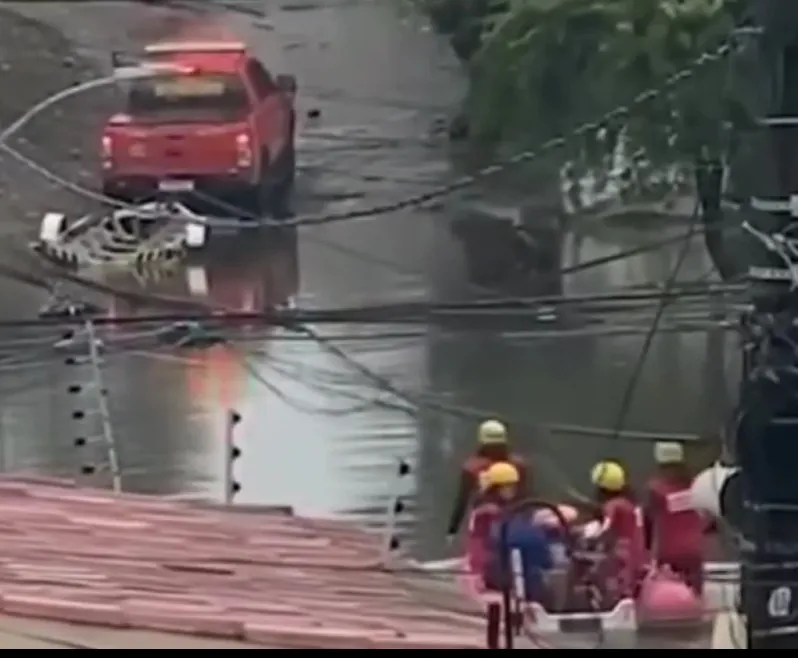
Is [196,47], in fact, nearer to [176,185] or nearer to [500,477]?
[176,185]

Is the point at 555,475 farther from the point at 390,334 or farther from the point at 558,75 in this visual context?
the point at 558,75

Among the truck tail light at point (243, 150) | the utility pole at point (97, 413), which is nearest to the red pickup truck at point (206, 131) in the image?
the truck tail light at point (243, 150)

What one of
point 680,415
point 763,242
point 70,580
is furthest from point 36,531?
point 763,242

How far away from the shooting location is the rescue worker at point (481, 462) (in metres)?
1.38

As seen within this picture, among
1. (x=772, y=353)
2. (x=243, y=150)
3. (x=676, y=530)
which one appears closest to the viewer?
(x=772, y=353)

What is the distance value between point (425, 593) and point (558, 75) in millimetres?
429

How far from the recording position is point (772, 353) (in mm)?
1226

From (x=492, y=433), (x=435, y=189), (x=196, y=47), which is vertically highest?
(x=196, y=47)

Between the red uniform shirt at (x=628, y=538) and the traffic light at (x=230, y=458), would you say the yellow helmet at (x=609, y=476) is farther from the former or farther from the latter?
the traffic light at (x=230, y=458)

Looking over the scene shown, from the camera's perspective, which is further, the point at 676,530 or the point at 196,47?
the point at 196,47

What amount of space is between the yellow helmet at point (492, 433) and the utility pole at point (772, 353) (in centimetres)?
23

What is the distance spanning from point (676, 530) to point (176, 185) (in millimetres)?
500

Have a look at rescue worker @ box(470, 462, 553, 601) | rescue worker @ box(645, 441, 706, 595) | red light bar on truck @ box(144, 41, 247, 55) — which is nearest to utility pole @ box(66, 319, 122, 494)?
red light bar on truck @ box(144, 41, 247, 55)

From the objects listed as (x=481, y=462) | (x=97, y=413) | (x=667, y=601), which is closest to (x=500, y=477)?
(x=481, y=462)
